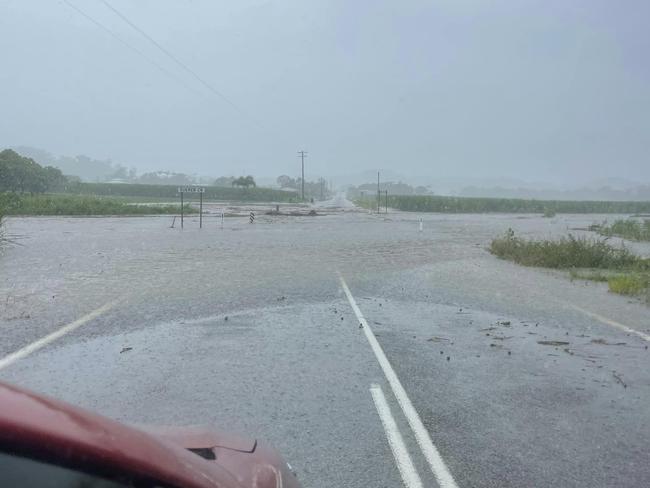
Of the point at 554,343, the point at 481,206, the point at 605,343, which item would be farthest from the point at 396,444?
the point at 481,206

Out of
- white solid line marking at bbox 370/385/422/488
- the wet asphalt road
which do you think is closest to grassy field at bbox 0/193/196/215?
the wet asphalt road

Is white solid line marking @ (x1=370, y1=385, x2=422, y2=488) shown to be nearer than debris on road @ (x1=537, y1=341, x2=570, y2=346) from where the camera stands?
Yes

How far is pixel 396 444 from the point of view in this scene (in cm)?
456

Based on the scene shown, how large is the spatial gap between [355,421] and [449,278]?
10.1 meters

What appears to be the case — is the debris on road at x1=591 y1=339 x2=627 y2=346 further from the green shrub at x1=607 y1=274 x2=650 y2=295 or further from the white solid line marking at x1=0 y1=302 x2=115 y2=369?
the white solid line marking at x1=0 y1=302 x2=115 y2=369

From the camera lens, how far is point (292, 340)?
8.02 meters

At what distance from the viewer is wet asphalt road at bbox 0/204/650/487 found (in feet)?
14.7

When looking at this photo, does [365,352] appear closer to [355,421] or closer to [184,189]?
[355,421]

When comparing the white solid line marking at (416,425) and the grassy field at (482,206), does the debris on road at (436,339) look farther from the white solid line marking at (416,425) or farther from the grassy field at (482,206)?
the grassy field at (482,206)

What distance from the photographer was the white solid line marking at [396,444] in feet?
13.1

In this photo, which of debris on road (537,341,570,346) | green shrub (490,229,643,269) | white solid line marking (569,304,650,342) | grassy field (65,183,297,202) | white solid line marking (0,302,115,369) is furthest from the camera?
grassy field (65,183,297,202)

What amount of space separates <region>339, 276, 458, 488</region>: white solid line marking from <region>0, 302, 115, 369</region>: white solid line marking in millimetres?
4023

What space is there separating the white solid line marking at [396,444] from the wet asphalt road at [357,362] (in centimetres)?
6

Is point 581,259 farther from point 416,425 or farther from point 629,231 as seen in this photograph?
point 629,231
